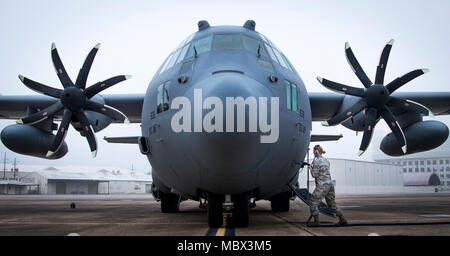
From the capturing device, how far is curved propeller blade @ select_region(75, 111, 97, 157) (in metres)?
11.6

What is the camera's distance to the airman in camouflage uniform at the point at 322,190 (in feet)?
23.6

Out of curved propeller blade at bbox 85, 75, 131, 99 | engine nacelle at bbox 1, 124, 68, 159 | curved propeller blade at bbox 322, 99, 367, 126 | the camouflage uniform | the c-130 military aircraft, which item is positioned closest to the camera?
the c-130 military aircraft

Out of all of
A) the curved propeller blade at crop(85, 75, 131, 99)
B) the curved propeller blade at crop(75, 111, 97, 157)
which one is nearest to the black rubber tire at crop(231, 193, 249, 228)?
the curved propeller blade at crop(75, 111, 97, 157)

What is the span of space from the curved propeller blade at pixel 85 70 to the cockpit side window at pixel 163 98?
5.65 meters

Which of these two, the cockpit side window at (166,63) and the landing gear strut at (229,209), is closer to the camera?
the landing gear strut at (229,209)

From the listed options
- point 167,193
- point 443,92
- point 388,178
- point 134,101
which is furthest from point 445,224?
point 388,178

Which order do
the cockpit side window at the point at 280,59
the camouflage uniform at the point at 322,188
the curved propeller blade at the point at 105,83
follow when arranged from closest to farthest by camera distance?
the camouflage uniform at the point at 322,188 < the cockpit side window at the point at 280,59 < the curved propeller blade at the point at 105,83

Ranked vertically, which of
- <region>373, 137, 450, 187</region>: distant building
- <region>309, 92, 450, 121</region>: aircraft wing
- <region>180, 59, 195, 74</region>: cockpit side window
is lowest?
<region>373, 137, 450, 187</region>: distant building

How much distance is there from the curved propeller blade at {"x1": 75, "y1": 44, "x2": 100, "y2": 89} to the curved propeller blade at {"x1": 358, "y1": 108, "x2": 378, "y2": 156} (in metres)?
8.75

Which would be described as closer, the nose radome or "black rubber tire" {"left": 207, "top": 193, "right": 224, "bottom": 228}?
the nose radome

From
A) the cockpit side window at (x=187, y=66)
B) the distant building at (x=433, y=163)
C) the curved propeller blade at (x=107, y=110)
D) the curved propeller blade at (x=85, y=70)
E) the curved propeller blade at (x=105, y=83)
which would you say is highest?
the curved propeller blade at (x=85, y=70)

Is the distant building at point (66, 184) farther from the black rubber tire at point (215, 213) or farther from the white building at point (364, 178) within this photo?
the black rubber tire at point (215, 213)

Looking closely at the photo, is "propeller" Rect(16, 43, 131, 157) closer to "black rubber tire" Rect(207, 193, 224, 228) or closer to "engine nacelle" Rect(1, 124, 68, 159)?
"engine nacelle" Rect(1, 124, 68, 159)

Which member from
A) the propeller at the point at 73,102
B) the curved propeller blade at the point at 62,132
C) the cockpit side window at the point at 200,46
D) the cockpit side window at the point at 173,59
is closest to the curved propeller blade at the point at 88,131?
the propeller at the point at 73,102
